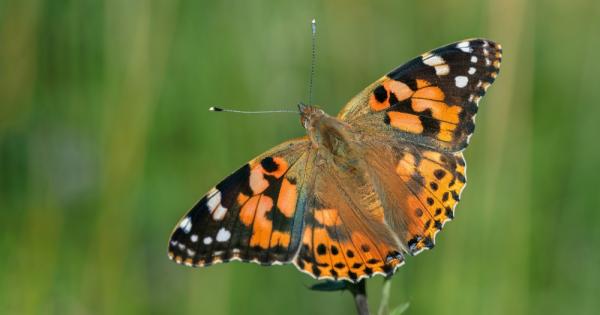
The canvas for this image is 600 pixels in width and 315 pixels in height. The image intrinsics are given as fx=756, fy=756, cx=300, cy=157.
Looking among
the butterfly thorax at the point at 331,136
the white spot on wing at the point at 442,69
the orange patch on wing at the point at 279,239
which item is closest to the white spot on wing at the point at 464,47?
the white spot on wing at the point at 442,69

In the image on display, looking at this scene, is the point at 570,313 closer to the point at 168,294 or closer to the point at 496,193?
the point at 496,193

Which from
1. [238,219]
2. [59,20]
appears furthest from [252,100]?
[238,219]

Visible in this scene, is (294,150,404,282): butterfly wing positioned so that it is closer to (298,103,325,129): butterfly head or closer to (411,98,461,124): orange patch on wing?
(298,103,325,129): butterfly head

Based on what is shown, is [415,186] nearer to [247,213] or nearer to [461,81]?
[461,81]

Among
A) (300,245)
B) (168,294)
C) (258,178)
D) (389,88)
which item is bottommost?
(168,294)

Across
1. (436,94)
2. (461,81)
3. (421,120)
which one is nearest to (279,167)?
(421,120)
